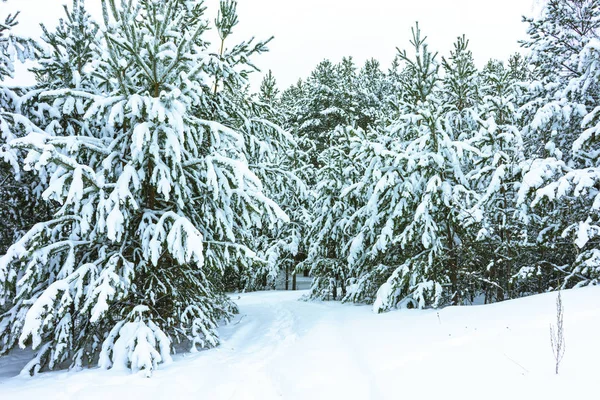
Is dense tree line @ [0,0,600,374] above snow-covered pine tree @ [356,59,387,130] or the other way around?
the other way around

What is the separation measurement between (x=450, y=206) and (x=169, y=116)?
5.56 metres

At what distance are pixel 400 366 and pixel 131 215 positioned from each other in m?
4.54

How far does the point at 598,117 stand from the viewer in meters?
6.62

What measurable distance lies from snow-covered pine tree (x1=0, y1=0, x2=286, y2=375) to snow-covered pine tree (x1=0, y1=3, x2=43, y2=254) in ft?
4.01

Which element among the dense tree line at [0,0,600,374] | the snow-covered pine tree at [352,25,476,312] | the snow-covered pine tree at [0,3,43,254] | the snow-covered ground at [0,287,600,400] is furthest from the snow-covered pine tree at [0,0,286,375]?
the snow-covered pine tree at [352,25,476,312]

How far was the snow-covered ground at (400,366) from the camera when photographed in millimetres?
3469

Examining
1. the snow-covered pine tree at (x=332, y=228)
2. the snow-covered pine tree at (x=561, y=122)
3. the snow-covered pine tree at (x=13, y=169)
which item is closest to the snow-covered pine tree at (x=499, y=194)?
the snow-covered pine tree at (x=561, y=122)

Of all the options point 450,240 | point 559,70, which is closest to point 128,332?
point 450,240

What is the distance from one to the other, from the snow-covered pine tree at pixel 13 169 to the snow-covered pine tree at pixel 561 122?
8.87 m

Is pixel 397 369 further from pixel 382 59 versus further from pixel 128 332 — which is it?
pixel 382 59

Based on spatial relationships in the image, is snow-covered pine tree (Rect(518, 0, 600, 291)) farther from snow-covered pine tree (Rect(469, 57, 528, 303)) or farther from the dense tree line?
snow-covered pine tree (Rect(469, 57, 528, 303))

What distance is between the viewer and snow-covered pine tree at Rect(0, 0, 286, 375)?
519 centimetres

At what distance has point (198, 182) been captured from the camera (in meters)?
6.55

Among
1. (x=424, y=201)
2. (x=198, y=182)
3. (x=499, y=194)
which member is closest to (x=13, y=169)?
(x=198, y=182)
